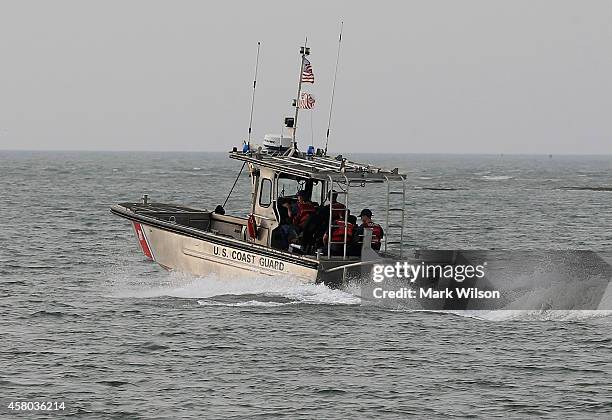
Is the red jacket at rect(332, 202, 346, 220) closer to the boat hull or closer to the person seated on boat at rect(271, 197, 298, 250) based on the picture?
the person seated on boat at rect(271, 197, 298, 250)

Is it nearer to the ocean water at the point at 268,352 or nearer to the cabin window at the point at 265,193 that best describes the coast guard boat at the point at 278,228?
the cabin window at the point at 265,193

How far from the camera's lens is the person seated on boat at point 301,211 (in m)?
24.4

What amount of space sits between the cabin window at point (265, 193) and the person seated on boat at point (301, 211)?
68 centimetres

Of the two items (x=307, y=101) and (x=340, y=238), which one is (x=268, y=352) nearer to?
(x=340, y=238)

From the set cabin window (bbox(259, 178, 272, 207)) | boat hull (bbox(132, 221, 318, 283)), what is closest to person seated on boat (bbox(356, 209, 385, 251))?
boat hull (bbox(132, 221, 318, 283))

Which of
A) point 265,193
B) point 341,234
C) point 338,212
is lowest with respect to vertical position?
point 341,234

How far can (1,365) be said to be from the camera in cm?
1866

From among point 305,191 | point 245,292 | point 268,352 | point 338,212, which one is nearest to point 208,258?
point 245,292

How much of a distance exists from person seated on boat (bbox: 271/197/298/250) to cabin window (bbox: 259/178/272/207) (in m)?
0.31

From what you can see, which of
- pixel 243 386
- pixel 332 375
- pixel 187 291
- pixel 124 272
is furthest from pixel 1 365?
pixel 124 272

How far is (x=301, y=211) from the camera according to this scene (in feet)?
80.1

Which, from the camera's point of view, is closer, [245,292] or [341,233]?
[341,233]

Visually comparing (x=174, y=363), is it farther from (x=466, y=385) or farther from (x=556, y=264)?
(x=556, y=264)

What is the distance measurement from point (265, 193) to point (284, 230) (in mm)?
1131
